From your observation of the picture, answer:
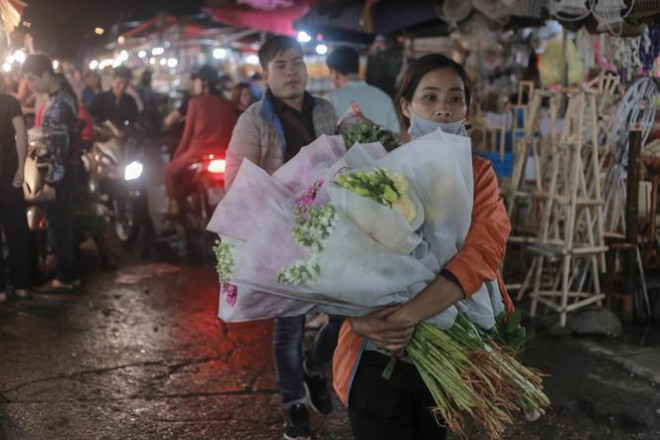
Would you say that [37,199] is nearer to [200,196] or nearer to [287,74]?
[200,196]

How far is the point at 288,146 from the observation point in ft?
14.0

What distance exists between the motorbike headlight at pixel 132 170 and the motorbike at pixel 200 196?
61 cm

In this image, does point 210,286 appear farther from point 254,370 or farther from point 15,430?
point 15,430

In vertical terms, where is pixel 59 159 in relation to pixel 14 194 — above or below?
above

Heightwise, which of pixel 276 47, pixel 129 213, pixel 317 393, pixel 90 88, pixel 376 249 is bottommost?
pixel 317 393

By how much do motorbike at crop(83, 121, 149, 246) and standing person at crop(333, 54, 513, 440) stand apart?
7.03m

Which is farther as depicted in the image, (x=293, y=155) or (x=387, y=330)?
(x=293, y=155)

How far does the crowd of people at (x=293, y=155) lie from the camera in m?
2.38

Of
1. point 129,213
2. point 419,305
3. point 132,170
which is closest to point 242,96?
point 129,213

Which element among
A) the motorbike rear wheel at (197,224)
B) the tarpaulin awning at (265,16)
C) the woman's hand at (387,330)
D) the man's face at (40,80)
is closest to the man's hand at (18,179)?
the man's face at (40,80)

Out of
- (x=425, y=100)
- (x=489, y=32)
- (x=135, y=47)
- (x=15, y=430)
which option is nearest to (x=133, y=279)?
(x=15, y=430)

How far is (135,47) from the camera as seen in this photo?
26.3m

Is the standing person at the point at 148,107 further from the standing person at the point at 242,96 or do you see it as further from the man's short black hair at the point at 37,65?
the man's short black hair at the point at 37,65

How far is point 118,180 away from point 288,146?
225 inches
